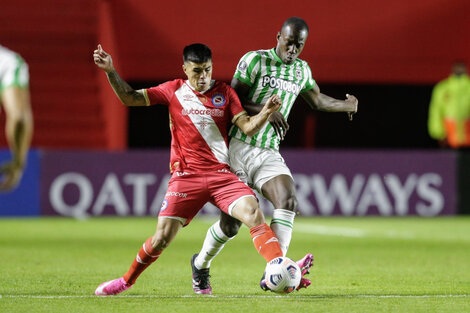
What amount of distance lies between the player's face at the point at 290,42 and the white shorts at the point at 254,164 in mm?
724

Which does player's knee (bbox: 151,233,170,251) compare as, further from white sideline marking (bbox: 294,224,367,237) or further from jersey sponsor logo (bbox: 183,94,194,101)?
white sideline marking (bbox: 294,224,367,237)

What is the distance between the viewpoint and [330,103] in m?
8.02

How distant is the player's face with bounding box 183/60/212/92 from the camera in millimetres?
7180

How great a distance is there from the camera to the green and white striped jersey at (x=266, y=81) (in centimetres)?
769

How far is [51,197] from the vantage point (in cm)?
1662

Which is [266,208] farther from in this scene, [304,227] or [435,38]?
[435,38]

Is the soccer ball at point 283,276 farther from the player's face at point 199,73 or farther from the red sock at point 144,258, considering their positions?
the player's face at point 199,73

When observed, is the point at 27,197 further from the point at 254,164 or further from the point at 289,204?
the point at 289,204

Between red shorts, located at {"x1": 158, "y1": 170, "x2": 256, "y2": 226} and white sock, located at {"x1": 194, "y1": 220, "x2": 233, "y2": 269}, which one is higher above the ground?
red shorts, located at {"x1": 158, "y1": 170, "x2": 256, "y2": 226}

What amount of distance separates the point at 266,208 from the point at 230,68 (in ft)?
12.8

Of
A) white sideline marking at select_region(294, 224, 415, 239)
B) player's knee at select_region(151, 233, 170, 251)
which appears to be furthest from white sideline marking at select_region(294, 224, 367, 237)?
player's knee at select_region(151, 233, 170, 251)

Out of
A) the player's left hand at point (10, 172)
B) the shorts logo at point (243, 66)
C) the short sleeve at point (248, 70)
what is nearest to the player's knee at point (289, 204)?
the short sleeve at point (248, 70)

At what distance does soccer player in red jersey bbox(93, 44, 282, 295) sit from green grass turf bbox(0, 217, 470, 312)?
485mm

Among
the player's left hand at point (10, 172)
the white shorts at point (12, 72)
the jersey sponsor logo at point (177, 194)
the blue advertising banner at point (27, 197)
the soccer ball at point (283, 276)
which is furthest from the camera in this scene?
the blue advertising banner at point (27, 197)
